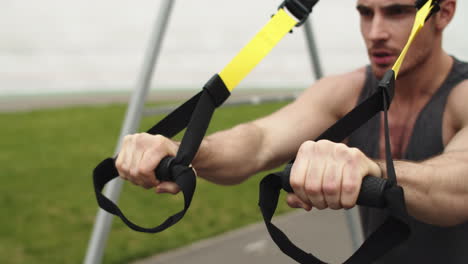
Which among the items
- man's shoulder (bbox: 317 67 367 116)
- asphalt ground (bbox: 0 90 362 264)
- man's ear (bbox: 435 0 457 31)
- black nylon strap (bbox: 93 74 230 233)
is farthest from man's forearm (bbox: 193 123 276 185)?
asphalt ground (bbox: 0 90 362 264)

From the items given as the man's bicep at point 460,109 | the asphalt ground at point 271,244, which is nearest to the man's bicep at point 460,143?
the man's bicep at point 460,109

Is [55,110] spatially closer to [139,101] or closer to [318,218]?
[318,218]

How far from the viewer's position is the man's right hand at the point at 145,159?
0.92 metres

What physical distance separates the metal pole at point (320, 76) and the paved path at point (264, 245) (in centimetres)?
83

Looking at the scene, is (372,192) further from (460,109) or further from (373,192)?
(460,109)

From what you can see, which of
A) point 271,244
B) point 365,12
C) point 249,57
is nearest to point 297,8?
point 249,57

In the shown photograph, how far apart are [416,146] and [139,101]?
712 mm

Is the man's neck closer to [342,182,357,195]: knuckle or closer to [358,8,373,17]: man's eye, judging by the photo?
[358,8,373,17]: man's eye

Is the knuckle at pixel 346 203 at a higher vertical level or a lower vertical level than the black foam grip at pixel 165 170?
higher

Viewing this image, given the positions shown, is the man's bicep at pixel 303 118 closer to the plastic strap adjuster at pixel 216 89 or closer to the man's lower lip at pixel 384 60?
the man's lower lip at pixel 384 60

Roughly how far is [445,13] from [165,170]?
788mm

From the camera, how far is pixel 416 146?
1287 millimetres

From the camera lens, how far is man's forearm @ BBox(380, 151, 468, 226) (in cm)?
84

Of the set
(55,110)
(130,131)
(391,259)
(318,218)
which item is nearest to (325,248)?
(318,218)
